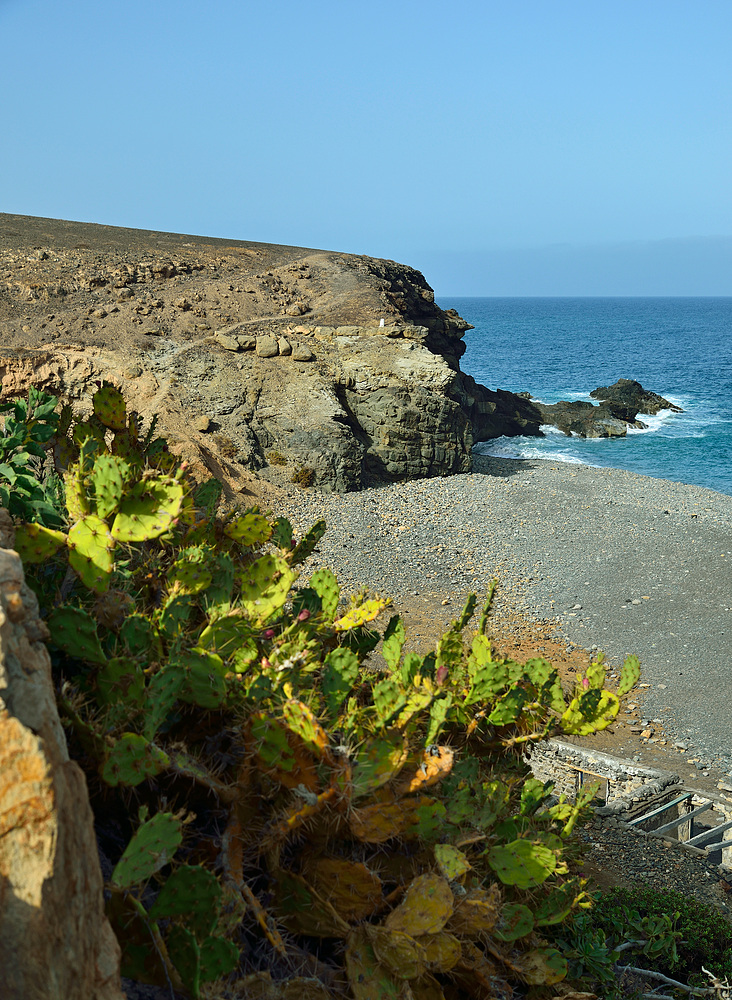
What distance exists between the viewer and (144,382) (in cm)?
1948

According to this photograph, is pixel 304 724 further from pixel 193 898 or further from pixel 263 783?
pixel 193 898

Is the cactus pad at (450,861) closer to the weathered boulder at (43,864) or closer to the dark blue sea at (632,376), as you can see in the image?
the weathered boulder at (43,864)

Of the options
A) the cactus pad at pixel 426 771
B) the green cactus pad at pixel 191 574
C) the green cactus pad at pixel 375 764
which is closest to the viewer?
the green cactus pad at pixel 375 764

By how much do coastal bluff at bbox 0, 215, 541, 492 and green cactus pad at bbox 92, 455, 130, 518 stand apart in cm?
1323

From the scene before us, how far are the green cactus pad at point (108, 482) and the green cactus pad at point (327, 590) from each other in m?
Answer: 1.36

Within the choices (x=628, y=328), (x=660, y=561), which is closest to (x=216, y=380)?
(x=660, y=561)

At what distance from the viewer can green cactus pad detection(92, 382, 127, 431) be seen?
15.1ft

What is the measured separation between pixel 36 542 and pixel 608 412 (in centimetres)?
3901

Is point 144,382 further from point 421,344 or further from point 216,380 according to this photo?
point 421,344

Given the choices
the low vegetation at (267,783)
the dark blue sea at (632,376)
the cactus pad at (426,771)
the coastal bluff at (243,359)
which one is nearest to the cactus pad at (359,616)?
the low vegetation at (267,783)

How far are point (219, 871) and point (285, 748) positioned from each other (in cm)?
48

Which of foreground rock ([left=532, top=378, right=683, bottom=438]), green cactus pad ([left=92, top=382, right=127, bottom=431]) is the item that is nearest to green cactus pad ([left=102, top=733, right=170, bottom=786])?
green cactus pad ([left=92, top=382, right=127, bottom=431])

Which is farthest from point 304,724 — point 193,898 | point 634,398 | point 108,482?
point 634,398

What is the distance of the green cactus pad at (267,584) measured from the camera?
11.6 feet
